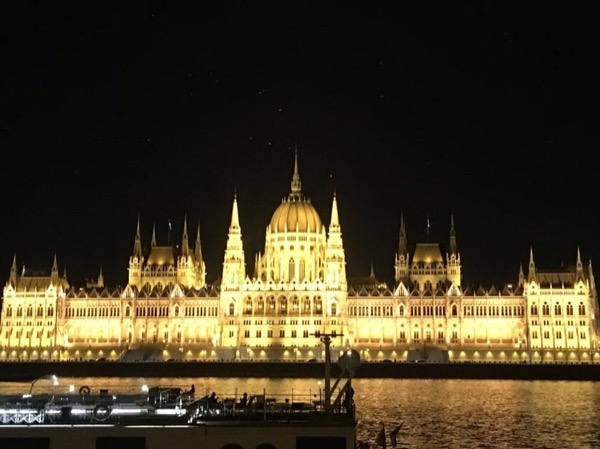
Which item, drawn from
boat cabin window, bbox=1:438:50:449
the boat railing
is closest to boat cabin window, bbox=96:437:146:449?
boat cabin window, bbox=1:438:50:449

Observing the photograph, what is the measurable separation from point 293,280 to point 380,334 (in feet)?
51.4

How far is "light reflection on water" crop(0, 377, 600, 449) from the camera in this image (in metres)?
54.3

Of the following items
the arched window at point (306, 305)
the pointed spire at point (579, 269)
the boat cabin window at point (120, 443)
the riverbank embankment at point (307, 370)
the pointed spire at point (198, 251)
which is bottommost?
the boat cabin window at point (120, 443)

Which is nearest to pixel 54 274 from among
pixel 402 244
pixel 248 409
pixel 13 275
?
pixel 13 275

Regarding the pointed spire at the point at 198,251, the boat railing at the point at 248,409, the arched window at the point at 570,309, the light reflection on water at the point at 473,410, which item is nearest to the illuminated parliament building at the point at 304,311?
the arched window at the point at 570,309

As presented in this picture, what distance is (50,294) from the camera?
540 feet

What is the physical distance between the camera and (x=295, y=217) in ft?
543

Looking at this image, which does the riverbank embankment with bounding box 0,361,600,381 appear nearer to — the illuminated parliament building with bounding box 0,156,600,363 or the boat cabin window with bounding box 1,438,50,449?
the illuminated parliament building with bounding box 0,156,600,363

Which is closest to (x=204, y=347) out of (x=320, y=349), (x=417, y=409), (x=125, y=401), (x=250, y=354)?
(x=250, y=354)

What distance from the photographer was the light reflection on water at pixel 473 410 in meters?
54.3

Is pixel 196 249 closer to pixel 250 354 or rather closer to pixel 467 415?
pixel 250 354

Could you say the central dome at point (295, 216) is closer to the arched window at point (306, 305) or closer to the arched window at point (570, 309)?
the arched window at point (306, 305)

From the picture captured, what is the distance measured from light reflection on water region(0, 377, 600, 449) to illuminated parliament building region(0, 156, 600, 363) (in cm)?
3791

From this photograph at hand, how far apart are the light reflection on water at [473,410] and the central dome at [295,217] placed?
54440mm
